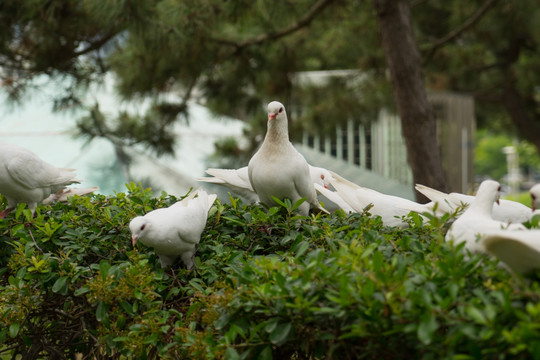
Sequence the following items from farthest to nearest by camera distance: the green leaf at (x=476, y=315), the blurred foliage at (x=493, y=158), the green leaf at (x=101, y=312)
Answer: the blurred foliage at (x=493, y=158) → the green leaf at (x=101, y=312) → the green leaf at (x=476, y=315)

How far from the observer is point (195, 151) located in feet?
25.8

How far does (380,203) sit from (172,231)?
1234 millimetres

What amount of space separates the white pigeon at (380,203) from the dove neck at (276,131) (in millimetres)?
548

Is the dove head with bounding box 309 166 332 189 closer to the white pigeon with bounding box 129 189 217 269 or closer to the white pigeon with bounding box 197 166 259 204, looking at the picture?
the white pigeon with bounding box 197 166 259 204

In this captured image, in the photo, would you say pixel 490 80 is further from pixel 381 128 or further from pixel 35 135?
pixel 35 135

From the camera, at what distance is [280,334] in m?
1.84

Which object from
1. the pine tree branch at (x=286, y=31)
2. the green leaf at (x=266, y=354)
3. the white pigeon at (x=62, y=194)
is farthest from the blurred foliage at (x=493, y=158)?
the green leaf at (x=266, y=354)

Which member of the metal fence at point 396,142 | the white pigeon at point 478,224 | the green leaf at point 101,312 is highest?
the white pigeon at point 478,224

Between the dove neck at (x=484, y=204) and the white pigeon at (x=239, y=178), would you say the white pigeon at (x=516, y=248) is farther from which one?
the white pigeon at (x=239, y=178)

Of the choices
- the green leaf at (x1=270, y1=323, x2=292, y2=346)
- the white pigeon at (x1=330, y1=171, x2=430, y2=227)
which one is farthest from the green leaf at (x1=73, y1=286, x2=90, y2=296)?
the white pigeon at (x1=330, y1=171, x2=430, y2=227)

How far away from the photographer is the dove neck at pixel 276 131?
2.90 metres

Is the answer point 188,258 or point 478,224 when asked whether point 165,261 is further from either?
point 478,224

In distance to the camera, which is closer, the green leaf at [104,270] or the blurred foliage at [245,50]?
the green leaf at [104,270]

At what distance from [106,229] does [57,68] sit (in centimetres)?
417
